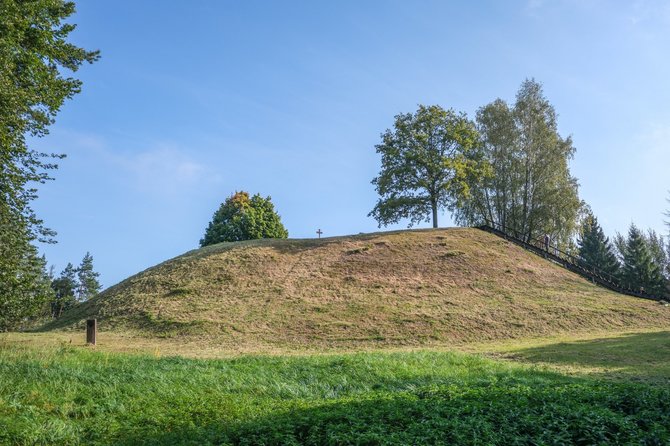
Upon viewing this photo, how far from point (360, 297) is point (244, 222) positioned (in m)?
30.0

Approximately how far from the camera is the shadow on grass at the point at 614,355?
1478cm

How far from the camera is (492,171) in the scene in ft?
145

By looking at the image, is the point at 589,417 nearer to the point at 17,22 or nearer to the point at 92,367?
the point at 92,367

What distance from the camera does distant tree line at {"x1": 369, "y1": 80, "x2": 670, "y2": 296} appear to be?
42.1m

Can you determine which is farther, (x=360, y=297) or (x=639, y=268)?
(x=639, y=268)

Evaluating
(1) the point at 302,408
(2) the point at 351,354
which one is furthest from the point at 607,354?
(1) the point at 302,408

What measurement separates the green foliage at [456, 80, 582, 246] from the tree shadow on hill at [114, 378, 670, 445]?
124 feet

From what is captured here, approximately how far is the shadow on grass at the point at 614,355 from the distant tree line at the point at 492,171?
22.3 m

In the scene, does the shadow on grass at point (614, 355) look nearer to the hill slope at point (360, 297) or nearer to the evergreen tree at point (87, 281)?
the hill slope at point (360, 297)

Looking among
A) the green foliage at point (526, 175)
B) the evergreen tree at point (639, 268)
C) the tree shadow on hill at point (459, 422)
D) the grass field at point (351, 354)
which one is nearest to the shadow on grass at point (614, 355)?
the grass field at point (351, 354)

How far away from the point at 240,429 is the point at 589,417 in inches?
199

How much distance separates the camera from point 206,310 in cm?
2569

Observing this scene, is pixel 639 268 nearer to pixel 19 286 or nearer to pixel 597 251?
pixel 597 251

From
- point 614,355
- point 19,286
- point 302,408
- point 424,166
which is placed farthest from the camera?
point 424,166
